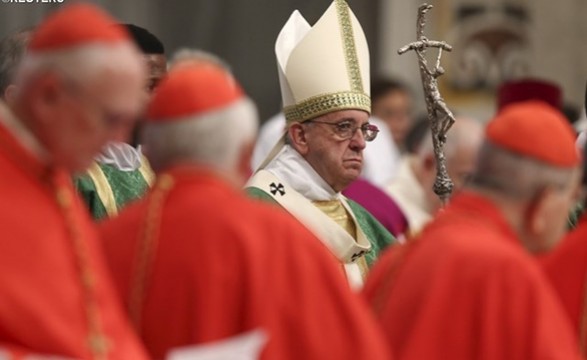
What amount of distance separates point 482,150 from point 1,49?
217 cm

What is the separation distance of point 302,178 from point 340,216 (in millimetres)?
237

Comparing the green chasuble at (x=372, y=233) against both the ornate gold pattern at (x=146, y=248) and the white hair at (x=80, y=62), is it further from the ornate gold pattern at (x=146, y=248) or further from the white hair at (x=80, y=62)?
the white hair at (x=80, y=62)

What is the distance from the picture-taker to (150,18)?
13.4m

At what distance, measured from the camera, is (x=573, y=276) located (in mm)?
6188

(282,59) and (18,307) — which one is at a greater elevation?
(18,307)

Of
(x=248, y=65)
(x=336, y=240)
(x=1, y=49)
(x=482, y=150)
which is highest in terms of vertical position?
(x=482, y=150)

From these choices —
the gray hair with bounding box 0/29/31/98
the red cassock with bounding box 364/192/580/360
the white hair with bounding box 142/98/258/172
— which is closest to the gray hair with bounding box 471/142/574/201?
the red cassock with bounding box 364/192/580/360

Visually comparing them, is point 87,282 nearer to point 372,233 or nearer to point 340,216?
point 340,216

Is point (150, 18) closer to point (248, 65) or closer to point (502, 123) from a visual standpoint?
point (248, 65)

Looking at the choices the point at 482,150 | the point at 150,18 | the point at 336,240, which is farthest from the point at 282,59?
the point at 150,18

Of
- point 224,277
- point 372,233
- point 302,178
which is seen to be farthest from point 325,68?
point 224,277

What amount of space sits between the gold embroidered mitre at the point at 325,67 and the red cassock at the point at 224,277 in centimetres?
270

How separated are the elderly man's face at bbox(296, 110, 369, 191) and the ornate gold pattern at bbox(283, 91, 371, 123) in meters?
0.02

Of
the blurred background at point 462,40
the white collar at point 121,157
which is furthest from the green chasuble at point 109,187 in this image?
the blurred background at point 462,40
